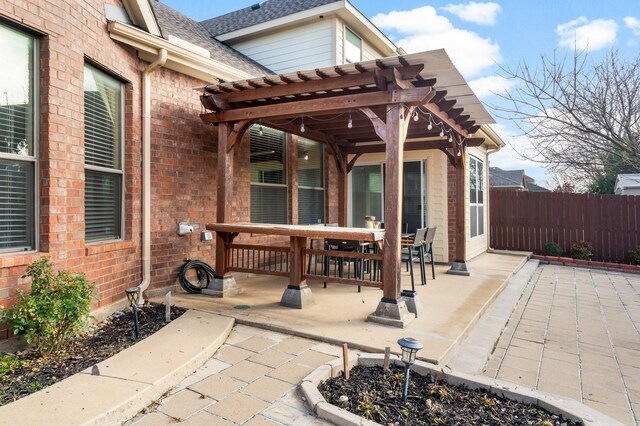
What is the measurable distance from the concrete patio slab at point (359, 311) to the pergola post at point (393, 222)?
0.76ft

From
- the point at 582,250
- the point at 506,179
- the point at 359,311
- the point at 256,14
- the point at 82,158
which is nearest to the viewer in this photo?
the point at 82,158

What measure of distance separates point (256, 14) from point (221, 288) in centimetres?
727

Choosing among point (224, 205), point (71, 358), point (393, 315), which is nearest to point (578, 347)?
point (393, 315)

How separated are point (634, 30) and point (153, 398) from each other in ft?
24.0

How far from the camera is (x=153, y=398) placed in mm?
2459

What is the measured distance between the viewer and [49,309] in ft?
9.70

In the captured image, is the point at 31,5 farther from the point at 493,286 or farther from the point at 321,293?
the point at 493,286

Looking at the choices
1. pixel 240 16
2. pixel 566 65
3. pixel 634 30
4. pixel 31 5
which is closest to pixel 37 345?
pixel 31 5

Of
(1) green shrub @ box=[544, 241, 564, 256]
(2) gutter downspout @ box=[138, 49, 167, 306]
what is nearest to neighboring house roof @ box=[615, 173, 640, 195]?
(1) green shrub @ box=[544, 241, 564, 256]

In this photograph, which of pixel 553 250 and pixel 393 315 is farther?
pixel 553 250

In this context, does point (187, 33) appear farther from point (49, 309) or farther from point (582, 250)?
point (582, 250)

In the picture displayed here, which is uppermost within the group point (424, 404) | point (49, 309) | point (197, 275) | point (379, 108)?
point (379, 108)

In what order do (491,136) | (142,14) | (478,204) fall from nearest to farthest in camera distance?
(142,14), (491,136), (478,204)

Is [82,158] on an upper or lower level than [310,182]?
lower
